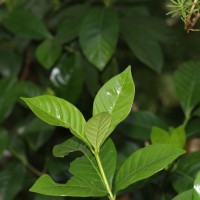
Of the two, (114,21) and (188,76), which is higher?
(114,21)

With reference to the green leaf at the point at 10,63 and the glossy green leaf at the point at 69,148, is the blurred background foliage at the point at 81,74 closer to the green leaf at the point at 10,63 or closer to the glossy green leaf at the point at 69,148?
the green leaf at the point at 10,63

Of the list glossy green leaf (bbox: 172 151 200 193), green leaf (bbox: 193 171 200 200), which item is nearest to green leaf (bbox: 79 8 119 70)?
glossy green leaf (bbox: 172 151 200 193)

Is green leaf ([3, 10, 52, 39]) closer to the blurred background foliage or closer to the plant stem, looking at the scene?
the blurred background foliage

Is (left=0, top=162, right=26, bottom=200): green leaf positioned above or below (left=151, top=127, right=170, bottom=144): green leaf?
below

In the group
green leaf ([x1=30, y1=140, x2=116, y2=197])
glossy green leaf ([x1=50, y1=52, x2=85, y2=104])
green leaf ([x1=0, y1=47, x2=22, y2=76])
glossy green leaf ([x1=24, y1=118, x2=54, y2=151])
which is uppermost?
green leaf ([x1=30, y1=140, x2=116, y2=197])

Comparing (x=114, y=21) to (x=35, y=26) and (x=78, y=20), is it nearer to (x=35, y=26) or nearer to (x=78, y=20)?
(x=78, y=20)

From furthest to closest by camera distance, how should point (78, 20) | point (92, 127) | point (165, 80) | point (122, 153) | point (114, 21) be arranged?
1. point (165, 80)
2. point (78, 20)
3. point (114, 21)
4. point (122, 153)
5. point (92, 127)

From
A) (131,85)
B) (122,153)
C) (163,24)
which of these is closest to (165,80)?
(163,24)
